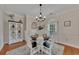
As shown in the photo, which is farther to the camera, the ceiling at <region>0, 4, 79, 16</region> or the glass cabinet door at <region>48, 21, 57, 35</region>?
the glass cabinet door at <region>48, 21, 57, 35</region>

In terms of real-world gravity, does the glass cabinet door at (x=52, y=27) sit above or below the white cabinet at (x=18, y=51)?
above

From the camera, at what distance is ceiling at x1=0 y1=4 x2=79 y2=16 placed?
1315mm

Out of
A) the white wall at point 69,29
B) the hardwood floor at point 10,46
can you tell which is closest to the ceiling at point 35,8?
the white wall at point 69,29

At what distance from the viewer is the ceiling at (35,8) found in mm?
1315

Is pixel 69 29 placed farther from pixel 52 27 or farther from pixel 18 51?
pixel 18 51

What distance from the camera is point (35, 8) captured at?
1.37 meters

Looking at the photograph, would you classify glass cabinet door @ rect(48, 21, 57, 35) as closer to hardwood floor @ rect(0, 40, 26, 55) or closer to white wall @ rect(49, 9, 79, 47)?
white wall @ rect(49, 9, 79, 47)

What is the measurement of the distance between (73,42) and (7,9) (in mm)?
1022

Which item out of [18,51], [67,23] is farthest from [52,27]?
[18,51]

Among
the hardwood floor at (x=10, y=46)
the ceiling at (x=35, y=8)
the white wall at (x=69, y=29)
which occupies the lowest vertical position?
the hardwood floor at (x=10, y=46)

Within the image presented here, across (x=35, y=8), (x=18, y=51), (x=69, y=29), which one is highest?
(x=35, y=8)

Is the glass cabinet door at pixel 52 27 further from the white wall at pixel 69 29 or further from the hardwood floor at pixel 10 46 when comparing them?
the hardwood floor at pixel 10 46

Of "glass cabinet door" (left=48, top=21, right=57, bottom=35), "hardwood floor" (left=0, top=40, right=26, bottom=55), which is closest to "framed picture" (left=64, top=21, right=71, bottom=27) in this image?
"glass cabinet door" (left=48, top=21, right=57, bottom=35)
